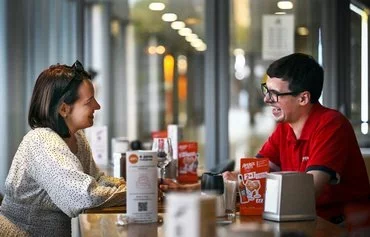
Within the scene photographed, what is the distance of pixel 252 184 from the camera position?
2830mm

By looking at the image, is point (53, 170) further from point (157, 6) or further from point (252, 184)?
point (157, 6)

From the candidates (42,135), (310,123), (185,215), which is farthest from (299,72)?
(185,215)

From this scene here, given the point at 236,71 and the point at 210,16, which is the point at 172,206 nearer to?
the point at 210,16

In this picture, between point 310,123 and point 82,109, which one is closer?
point 82,109

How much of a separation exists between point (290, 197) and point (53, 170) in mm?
886

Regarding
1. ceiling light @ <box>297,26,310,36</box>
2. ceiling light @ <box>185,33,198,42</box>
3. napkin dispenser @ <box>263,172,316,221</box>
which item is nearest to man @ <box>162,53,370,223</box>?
napkin dispenser @ <box>263,172,316,221</box>

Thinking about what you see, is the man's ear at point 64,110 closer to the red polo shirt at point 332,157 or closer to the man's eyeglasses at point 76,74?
the man's eyeglasses at point 76,74

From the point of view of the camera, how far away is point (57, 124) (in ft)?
10.4

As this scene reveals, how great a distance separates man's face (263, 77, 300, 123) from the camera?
3.38 m

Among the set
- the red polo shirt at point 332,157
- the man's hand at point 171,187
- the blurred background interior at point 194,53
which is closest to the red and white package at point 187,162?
the man's hand at point 171,187

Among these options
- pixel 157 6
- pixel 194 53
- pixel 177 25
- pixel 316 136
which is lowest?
pixel 316 136

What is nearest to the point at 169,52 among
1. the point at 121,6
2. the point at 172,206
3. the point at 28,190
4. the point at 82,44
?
the point at 121,6

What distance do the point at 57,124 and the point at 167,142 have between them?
2.18ft

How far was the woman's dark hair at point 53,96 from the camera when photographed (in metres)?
3.15
